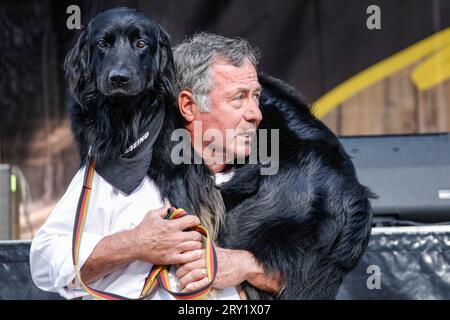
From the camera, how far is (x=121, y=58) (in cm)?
171

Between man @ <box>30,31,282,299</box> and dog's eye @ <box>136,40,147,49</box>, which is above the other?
dog's eye @ <box>136,40,147,49</box>

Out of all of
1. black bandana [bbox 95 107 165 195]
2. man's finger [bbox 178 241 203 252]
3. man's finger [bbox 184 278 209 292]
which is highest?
black bandana [bbox 95 107 165 195]

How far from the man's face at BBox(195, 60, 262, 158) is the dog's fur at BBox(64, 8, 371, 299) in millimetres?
67

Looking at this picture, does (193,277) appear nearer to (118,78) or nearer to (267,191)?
(267,191)

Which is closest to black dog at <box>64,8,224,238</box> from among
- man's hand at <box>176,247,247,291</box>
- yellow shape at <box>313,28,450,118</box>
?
man's hand at <box>176,247,247,291</box>

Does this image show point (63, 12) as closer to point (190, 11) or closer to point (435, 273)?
point (190, 11)

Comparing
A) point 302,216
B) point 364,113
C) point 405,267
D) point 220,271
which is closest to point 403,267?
point 405,267

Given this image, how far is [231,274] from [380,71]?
2.12 metres

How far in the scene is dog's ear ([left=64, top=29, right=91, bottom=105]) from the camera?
1.78m

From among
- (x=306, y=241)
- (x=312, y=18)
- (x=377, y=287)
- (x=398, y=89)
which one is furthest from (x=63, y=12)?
(x=306, y=241)

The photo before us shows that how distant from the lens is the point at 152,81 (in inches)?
69.1

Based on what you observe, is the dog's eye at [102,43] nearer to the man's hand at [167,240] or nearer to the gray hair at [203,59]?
the gray hair at [203,59]

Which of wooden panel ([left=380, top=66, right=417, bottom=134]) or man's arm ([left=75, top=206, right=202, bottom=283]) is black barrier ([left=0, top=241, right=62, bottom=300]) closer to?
man's arm ([left=75, top=206, right=202, bottom=283])

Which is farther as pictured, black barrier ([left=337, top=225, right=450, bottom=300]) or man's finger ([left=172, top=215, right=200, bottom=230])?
black barrier ([left=337, top=225, right=450, bottom=300])
